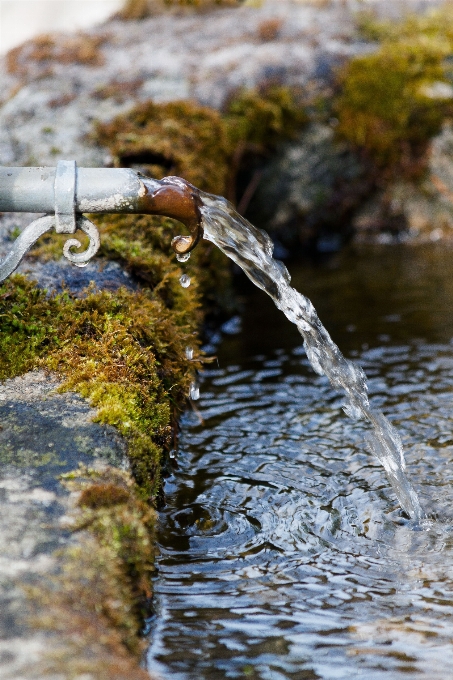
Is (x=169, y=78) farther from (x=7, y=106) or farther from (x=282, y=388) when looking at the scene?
(x=282, y=388)

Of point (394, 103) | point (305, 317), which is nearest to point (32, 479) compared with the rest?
point (305, 317)

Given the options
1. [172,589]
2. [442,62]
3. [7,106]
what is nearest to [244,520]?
[172,589]

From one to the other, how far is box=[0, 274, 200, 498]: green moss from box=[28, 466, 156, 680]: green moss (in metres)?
0.40

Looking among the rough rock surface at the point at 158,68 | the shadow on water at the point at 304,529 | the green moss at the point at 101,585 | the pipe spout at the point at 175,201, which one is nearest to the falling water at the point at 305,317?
the shadow on water at the point at 304,529

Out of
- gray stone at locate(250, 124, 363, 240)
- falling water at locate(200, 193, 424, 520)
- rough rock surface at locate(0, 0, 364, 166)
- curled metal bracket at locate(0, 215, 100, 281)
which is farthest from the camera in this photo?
gray stone at locate(250, 124, 363, 240)

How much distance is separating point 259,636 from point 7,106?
23.5 ft

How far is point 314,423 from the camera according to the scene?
5.36m

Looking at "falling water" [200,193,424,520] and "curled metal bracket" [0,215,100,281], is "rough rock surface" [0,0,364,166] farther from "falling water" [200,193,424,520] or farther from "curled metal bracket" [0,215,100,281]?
"curled metal bracket" [0,215,100,281]

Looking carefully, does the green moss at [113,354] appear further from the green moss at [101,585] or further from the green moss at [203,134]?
the green moss at [203,134]

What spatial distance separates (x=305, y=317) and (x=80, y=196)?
1668mm

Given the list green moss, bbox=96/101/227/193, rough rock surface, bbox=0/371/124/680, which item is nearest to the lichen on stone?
green moss, bbox=96/101/227/193

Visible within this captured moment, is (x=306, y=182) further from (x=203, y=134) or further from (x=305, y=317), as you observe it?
(x=305, y=317)

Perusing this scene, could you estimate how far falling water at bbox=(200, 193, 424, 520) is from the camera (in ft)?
14.0

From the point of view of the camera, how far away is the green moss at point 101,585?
239 cm
